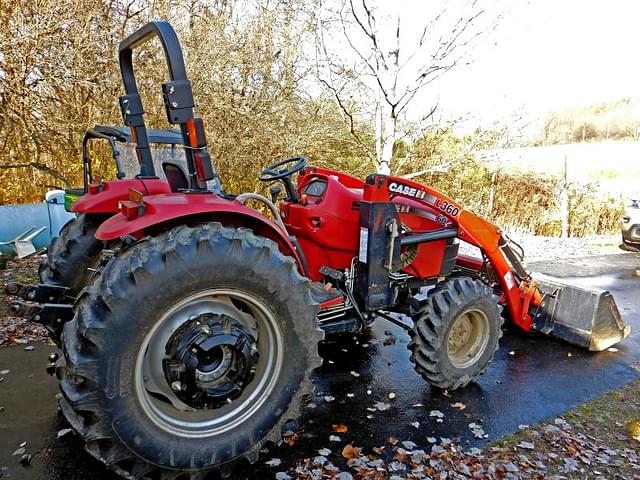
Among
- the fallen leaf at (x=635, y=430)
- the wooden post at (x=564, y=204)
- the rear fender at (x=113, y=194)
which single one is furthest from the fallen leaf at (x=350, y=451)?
the wooden post at (x=564, y=204)

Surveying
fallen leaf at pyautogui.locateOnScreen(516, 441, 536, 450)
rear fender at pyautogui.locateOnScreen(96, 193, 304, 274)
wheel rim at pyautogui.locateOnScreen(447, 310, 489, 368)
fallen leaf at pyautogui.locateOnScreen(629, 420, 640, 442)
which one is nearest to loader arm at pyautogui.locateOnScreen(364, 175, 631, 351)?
wheel rim at pyautogui.locateOnScreen(447, 310, 489, 368)

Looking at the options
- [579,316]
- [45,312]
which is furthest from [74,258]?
[579,316]

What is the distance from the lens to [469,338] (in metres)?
3.76

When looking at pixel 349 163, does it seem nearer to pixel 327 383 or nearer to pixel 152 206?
pixel 327 383

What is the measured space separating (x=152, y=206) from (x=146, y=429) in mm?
1096

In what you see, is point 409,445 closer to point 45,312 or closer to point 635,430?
point 635,430

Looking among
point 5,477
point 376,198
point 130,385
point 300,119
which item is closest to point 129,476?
point 130,385

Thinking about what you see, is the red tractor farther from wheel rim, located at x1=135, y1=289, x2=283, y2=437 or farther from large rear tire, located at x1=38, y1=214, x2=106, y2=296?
large rear tire, located at x1=38, y1=214, x2=106, y2=296

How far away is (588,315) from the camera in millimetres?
4324

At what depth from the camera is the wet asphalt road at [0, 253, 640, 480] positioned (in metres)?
2.66

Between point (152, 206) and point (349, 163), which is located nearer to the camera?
point (152, 206)

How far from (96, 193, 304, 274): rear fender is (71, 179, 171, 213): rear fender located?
2.06 ft

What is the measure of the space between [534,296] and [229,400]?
10.3 ft

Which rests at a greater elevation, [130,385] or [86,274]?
[86,274]
